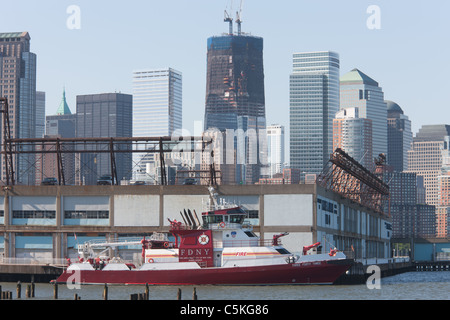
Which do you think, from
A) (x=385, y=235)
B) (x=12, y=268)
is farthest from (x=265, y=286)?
(x=385, y=235)

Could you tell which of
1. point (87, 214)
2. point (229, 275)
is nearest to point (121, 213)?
point (87, 214)

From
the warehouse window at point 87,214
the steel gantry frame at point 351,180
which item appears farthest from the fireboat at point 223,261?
the steel gantry frame at point 351,180

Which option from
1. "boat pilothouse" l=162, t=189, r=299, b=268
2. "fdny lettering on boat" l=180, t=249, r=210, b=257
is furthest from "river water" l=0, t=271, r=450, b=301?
"fdny lettering on boat" l=180, t=249, r=210, b=257

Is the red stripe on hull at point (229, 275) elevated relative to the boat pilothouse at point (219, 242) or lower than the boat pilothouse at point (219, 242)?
lower

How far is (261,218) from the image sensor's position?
98000 mm

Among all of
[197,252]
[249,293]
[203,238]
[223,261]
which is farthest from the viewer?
[197,252]

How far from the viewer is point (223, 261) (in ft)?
276

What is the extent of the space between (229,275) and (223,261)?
1.37 metres

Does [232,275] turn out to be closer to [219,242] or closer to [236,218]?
[219,242]

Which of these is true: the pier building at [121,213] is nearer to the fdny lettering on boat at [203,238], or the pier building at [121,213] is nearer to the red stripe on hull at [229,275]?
the red stripe on hull at [229,275]

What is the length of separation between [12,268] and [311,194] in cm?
3220

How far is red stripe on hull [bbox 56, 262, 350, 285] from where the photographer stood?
83.7 metres

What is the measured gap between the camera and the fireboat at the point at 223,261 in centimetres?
8375
